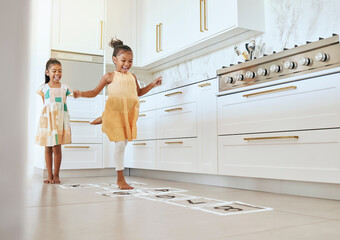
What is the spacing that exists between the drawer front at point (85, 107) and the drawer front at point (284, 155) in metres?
1.79

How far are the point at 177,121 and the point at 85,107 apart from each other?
126 cm

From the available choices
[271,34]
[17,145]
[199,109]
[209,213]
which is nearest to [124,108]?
[199,109]

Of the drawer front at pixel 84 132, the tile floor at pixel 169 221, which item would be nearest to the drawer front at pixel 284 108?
the tile floor at pixel 169 221

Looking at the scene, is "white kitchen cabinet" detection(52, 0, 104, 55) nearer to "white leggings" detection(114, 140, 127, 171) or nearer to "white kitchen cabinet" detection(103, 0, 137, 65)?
"white kitchen cabinet" detection(103, 0, 137, 65)

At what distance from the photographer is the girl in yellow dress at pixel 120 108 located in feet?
7.80

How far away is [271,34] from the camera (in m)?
2.90

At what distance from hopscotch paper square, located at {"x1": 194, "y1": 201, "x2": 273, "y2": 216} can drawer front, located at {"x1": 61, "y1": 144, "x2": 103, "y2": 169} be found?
7.73 feet

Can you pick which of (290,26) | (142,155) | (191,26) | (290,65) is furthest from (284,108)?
(142,155)

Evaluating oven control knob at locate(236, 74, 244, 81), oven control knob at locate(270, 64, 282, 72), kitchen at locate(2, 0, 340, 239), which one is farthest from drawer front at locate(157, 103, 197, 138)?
oven control knob at locate(270, 64, 282, 72)

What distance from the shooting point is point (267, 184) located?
2193 millimetres

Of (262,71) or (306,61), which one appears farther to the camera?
(262,71)

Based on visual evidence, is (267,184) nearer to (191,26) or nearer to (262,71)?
(262,71)

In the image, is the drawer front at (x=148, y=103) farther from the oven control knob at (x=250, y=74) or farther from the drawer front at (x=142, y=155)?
the oven control knob at (x=250, y=74)

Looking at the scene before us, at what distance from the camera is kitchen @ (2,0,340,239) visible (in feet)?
4.73
